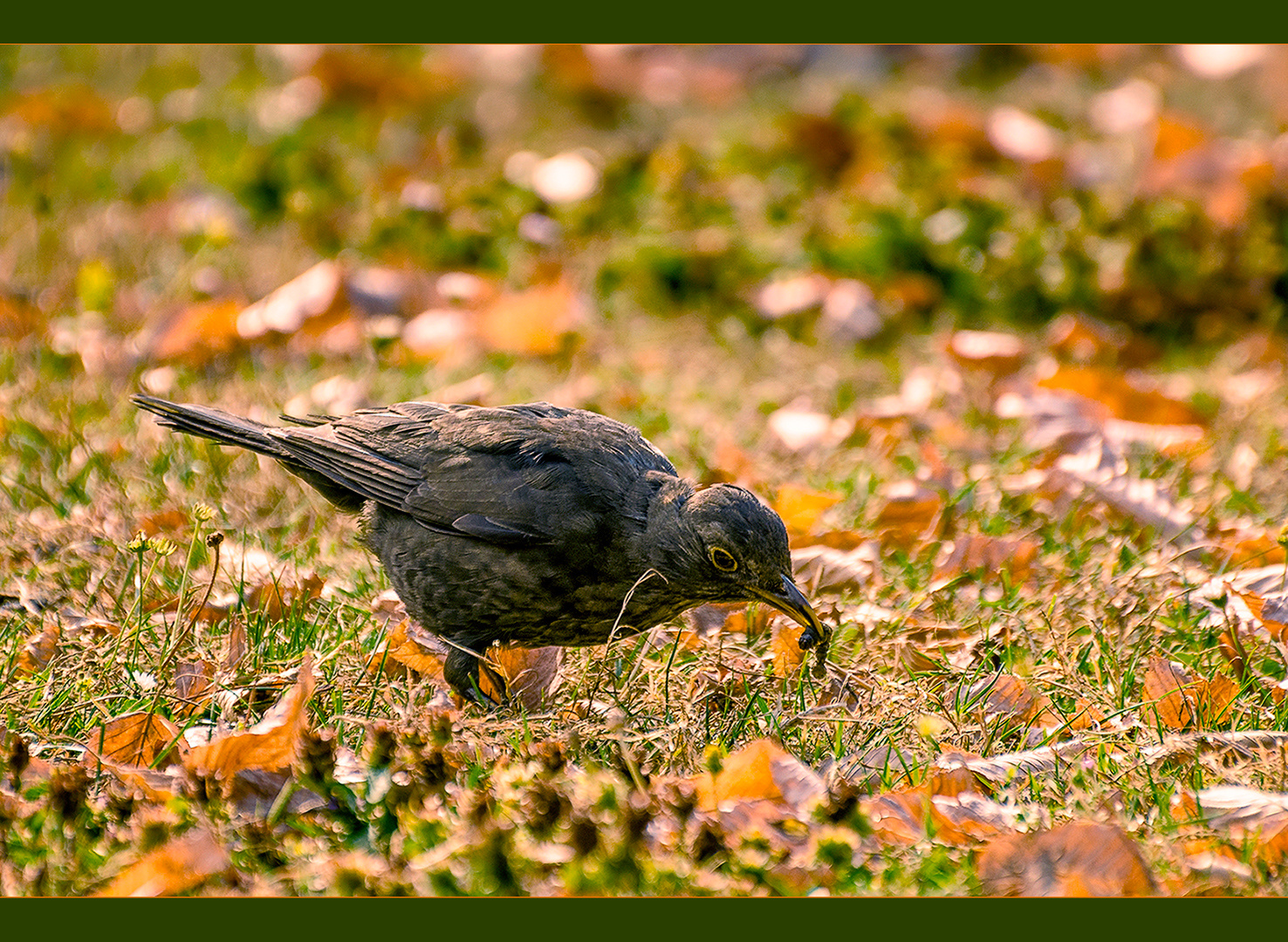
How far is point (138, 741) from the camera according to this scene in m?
2.96

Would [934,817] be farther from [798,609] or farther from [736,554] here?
[736,554]

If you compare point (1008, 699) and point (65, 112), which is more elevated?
point (65, 112)

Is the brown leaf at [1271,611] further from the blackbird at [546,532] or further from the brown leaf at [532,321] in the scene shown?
the brown leaf at [532,321]

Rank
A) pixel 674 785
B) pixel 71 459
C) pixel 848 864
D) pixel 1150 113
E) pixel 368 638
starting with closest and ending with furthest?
1. pixel 848 864
2. pixel 674 785
3. pixel 368 638
4. pixel 71 459
5. pixel 1150 113

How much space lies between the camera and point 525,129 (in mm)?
8398

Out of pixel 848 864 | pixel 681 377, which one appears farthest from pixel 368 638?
pixel 681 377

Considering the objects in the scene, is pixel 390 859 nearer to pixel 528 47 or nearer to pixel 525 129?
pixel 525 129

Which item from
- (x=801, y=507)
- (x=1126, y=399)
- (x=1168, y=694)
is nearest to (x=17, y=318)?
(x=801, y=507)

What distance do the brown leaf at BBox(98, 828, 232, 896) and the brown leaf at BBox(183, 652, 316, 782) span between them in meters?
0.24

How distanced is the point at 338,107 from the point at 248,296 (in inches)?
→ 110

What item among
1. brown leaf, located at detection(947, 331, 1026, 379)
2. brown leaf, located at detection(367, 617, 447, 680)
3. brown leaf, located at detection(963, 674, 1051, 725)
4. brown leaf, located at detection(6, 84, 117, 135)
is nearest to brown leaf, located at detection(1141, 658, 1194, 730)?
brown leaf, located at detection(963, 674, 1051, 725)

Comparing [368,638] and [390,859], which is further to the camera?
[368,638]

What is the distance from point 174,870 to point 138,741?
0.56 m

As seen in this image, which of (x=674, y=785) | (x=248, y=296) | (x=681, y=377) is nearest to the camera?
(x=674, y=785)
